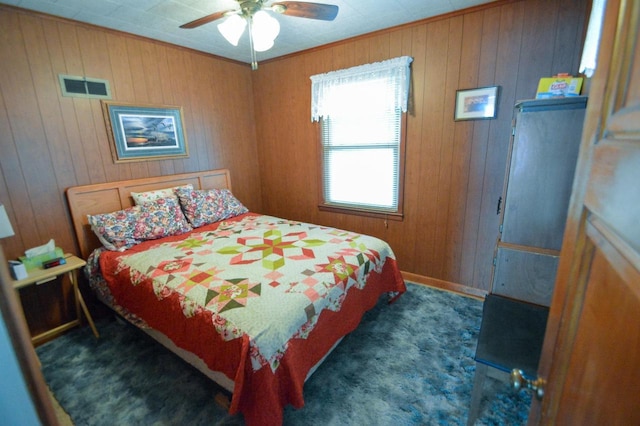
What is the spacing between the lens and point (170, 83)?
2979 millimetres

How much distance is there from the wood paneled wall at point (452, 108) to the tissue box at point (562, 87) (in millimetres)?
480

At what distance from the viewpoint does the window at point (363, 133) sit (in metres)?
2.80

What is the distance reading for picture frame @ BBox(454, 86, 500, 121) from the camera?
2.34 metres

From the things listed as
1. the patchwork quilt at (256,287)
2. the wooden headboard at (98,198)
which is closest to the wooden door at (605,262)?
the patchwork quilt at (256,287)

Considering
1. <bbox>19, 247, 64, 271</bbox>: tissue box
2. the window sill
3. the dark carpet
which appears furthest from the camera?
the window sill

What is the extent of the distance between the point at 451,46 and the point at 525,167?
1.44m

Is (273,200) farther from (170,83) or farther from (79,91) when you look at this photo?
(79,91)

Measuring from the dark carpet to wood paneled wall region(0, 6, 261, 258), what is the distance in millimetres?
998

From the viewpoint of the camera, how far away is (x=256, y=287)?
1704mm

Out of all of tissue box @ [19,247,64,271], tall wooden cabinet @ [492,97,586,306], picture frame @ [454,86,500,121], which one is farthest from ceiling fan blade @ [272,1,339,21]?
tissue box @ [19,247,64,271]

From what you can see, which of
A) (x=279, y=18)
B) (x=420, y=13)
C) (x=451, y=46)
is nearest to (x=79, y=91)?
(x=279, y=18)

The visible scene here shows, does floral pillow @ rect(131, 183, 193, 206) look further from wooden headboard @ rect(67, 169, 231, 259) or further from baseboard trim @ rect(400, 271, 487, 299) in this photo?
baseboard trim @ rect(400, 271, 487, 299)

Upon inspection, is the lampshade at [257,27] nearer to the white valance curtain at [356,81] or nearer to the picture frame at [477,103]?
the white valance curtain at [356,81]

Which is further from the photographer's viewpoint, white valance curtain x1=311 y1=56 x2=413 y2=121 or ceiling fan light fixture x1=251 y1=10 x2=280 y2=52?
white valance curtain x1=311 y1=56 x2=413 y2=121
